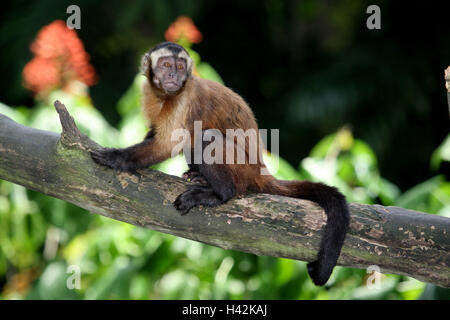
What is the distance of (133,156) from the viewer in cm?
369

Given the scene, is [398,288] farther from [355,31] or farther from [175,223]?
[355,31]

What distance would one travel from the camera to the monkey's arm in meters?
3.61

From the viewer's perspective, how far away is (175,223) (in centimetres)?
357

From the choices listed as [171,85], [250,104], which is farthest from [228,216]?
[250,104]

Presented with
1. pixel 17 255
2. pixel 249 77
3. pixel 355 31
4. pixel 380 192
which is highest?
pixel 355 31

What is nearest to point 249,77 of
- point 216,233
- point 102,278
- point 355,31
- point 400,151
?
point 355,31

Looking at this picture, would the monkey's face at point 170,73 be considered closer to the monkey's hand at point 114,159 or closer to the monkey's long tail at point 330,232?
the monkey's hand at point 114,159

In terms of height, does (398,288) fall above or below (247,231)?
below

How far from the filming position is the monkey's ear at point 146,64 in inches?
162

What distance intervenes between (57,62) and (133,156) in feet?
8.18

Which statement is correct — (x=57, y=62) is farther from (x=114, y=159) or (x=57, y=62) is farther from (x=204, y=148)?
(x=204, y=148)

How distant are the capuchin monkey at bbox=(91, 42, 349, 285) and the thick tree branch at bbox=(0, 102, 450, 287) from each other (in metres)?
0.08

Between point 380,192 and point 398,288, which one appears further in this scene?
point 380,192
